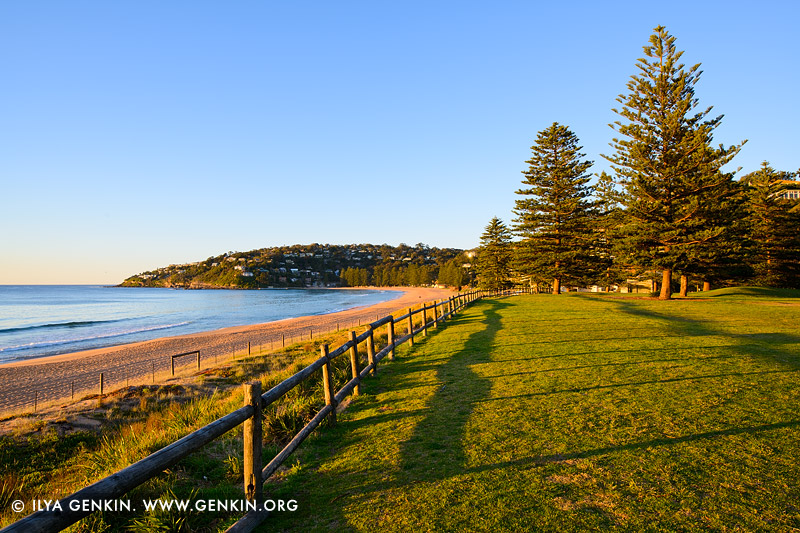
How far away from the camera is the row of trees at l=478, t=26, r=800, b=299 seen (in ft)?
87.0

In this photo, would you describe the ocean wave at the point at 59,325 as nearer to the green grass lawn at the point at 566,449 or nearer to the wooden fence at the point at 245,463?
A: the green grass lawn at the point at 566,449

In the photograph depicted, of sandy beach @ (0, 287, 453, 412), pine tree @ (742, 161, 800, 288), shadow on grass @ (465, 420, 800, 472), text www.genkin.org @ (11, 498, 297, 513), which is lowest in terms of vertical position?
sandy beach @ (0, 287, 453, 412)

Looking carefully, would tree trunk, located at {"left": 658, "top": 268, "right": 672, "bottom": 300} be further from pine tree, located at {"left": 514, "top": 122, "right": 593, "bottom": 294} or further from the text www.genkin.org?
the text www.genkin.org

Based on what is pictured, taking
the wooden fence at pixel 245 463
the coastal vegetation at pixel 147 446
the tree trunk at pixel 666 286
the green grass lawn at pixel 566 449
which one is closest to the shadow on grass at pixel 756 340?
the green grass lawn at pixel 566 449

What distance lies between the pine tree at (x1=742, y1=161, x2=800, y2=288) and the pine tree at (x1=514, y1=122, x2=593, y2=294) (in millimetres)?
13350

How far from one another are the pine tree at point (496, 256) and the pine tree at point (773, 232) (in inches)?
1067

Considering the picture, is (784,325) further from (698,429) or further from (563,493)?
(563,493)

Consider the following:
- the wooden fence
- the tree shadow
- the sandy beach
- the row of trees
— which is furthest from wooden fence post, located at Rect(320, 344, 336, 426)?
the row of trees

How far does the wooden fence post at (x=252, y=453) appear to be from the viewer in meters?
3.96

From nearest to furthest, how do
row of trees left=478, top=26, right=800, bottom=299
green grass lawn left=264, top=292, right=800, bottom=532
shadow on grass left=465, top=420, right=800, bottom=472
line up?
1. green grass lawn left=264, top=292, right=800, bottom=532
2. shadow on grass left=465, top=420, right=800, bottom=472
3. row of trees left=478, top=26, right=800, bottom=299

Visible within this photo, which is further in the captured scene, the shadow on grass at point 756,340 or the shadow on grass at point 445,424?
the shadow on grass at point 756,340

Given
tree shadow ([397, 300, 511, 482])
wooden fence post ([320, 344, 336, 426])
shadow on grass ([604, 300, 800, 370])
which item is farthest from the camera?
shadow on grass ([604, 300, 800, 370])

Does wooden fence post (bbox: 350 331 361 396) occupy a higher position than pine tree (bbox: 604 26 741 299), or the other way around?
pine tree (bbox: 604 26 741 299)

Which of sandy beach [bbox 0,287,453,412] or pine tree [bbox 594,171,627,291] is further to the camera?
pine tree [bbox 594,171,627,291]
